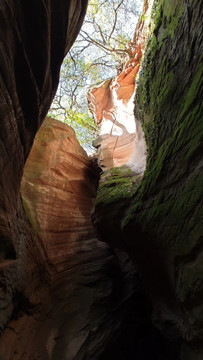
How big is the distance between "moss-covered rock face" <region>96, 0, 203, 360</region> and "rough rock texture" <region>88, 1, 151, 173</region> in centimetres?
430

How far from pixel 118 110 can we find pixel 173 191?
9.55 m

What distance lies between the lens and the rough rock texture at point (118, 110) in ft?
32.9

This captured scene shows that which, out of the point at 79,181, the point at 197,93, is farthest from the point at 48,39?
the point at 79,181

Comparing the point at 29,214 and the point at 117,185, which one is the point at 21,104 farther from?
the point at 29,214

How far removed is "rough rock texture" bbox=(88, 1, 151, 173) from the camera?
10.0 meters

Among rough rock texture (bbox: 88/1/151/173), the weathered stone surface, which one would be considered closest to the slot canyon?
the weathered stone surface

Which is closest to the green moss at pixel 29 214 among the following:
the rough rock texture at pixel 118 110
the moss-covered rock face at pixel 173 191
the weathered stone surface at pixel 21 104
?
the weathered stone surface at pixel 21 104

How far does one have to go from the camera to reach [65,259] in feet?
24.3

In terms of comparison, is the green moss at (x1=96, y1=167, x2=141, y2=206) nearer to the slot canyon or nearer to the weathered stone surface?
the slot canyon

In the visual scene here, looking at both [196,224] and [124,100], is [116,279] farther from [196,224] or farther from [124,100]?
[124,100]

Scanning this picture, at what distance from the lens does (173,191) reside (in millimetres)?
3598

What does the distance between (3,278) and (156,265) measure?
294cm

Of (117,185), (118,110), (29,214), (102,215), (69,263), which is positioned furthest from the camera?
(118,110)

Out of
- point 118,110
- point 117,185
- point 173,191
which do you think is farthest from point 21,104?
point 118,110
